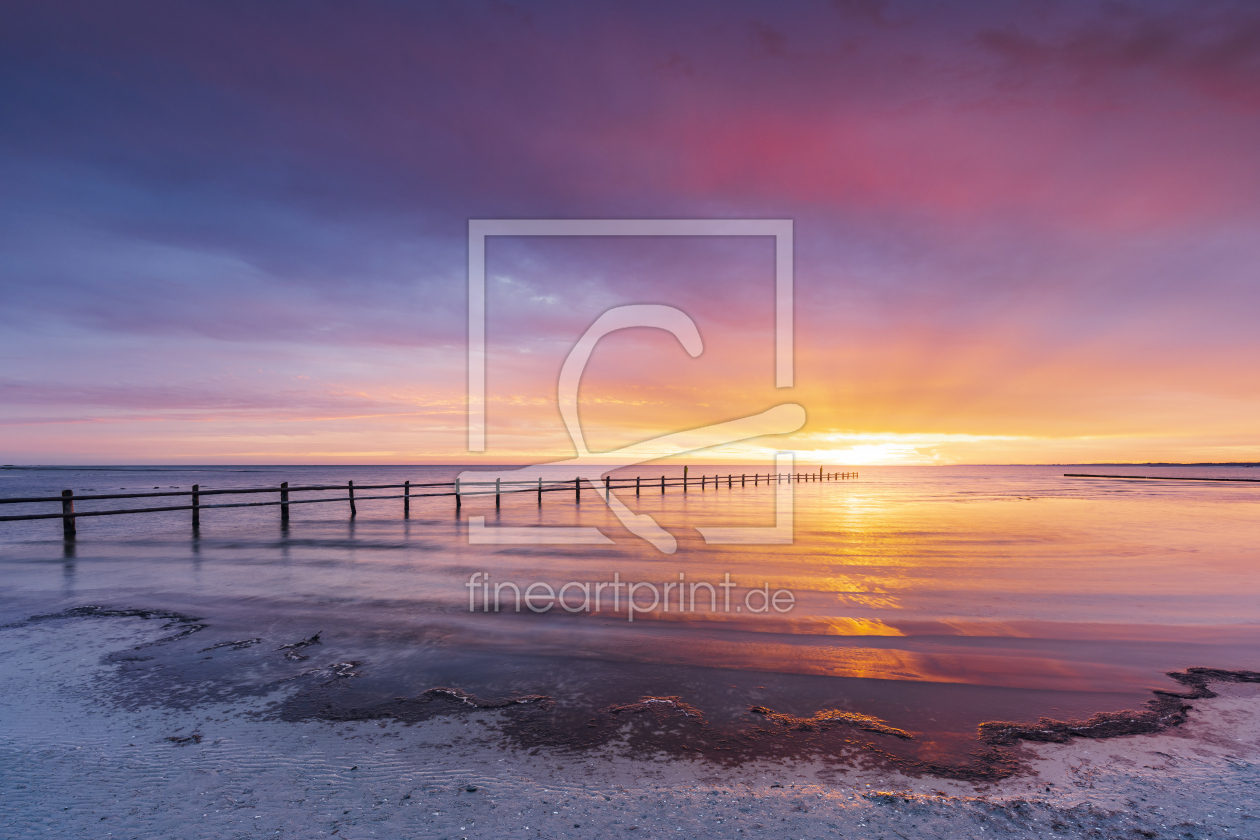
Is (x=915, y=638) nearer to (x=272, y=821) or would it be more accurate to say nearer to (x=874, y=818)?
(x=874, y=818)

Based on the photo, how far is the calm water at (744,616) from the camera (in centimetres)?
498

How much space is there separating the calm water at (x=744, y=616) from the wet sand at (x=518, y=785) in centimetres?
65

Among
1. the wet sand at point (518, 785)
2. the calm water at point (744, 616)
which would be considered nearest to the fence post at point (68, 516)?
the calm water at point (744, 616)

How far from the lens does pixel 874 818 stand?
9.79ft

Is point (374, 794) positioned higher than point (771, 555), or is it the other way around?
point (374, 794)

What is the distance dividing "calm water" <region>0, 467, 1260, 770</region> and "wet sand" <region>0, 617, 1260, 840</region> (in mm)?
654

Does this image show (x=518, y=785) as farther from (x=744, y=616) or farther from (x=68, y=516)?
(x=68, y=516)

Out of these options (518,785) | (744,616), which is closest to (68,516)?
(744,616)

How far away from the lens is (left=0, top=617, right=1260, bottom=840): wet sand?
292cm

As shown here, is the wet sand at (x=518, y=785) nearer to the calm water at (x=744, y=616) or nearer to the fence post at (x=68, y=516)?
the calm water at (x=744, y=616)

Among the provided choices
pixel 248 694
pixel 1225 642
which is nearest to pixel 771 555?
pixel 1225 642

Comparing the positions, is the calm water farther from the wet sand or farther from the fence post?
the wet sand

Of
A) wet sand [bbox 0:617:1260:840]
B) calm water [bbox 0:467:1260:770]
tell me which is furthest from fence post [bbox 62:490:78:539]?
wet sand [bbox 0:617:1260:840]

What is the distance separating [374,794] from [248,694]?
2239mm
